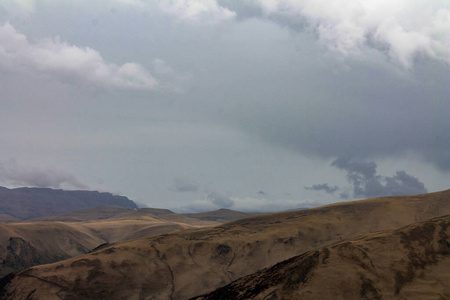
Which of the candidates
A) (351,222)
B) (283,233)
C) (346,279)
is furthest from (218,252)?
(346,279)

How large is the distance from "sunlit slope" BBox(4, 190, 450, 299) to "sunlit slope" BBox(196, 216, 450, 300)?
38527 mm

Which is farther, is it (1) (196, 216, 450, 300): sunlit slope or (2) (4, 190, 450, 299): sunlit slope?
(2) (4, 190, 450, 299): sunlit slope

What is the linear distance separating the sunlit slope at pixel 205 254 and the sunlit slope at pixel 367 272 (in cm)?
3853

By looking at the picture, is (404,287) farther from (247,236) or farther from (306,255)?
(247,236)

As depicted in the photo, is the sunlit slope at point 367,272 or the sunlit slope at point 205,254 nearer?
the sunlit slope at point 367,272

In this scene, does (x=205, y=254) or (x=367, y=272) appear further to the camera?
(x=205, y=254)

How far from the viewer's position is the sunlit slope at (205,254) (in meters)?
97.6

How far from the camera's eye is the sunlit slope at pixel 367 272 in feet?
180

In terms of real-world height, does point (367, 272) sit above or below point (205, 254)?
above

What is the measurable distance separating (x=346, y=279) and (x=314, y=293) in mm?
5427

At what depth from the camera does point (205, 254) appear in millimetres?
114562

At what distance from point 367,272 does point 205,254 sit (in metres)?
62.4

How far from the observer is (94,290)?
3780 inches

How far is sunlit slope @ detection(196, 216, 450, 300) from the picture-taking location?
54844 mm
